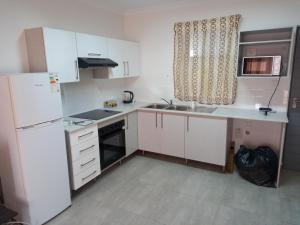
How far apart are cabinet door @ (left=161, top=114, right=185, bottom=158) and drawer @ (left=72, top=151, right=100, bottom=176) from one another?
1.12 meters

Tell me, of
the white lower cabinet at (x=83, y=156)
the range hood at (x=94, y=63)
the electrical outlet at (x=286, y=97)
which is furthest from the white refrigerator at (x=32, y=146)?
the electrical outlet at (x=286, y=97)

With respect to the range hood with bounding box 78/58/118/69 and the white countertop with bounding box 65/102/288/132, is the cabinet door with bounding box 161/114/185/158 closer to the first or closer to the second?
the white countertop with bounding box 65/102/288/132

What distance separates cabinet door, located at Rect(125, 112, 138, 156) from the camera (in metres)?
3.41

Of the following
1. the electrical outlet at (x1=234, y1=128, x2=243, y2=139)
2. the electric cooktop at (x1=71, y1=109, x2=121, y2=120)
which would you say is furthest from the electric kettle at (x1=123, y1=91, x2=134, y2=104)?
the electrical outlet at (x1=234, y1=128, x2=243, y2=139)

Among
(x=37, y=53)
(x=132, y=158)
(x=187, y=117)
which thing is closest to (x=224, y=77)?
(x=187, y=117)

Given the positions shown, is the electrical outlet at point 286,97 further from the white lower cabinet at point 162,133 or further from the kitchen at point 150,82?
the white lower cabinet at point 162,133

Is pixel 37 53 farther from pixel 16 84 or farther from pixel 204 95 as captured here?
pixel 204 95

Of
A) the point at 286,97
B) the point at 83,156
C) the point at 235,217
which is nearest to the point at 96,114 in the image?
the point at 83,156

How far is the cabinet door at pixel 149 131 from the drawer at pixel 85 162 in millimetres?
996

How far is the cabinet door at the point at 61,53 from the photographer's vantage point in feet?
7.74

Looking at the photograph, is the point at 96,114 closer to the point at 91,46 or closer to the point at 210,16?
the point at 91,46

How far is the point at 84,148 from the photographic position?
261cm

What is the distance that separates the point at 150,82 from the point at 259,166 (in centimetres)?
224

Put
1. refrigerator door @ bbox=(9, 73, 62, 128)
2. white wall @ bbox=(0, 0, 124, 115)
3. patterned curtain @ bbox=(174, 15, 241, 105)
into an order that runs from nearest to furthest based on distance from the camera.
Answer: refrigerator door @ bbox=(9, 73, 62, 128) → white wall @ bbox=(0, 0, 124, 115) → patterned curtain @ bbox=(174, 15, 241, 105)
